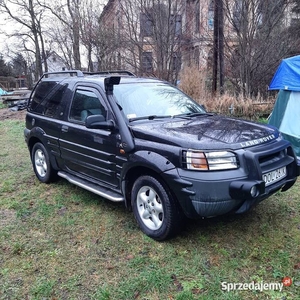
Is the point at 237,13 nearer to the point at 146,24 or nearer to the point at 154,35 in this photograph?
the point at 154,35

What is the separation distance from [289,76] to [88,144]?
5.06 meters

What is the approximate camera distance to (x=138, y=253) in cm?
328

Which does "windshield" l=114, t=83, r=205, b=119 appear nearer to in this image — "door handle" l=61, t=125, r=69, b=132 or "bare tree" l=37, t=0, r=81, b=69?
"door handle" l=61, t=125, r=69, b=132

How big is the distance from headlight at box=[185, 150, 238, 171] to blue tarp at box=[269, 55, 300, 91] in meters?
4.57

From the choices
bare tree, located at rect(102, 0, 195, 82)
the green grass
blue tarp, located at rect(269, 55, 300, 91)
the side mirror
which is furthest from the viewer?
bare tree, located at rect(102, 0, 195, 82)

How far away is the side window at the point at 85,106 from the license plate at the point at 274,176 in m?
2.04

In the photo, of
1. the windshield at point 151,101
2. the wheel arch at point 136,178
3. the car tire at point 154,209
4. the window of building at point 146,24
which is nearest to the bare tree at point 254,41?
the window of building at point 146,24

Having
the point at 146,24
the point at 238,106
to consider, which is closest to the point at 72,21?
the point at 146,24

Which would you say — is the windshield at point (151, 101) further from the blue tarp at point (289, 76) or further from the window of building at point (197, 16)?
the window of building at point (197, 16)

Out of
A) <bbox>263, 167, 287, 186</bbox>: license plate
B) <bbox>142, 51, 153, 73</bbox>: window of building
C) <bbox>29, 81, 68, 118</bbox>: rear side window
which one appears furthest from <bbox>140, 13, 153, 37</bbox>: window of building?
<bbox>263, 167, 287, 186</bbox>: license plate

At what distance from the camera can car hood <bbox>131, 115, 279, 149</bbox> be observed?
3094 millimetres

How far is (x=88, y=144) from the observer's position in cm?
416

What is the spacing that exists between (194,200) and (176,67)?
10.1 metres

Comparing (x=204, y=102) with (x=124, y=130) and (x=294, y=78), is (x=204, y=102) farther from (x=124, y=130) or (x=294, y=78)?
(x=124, y=130)
